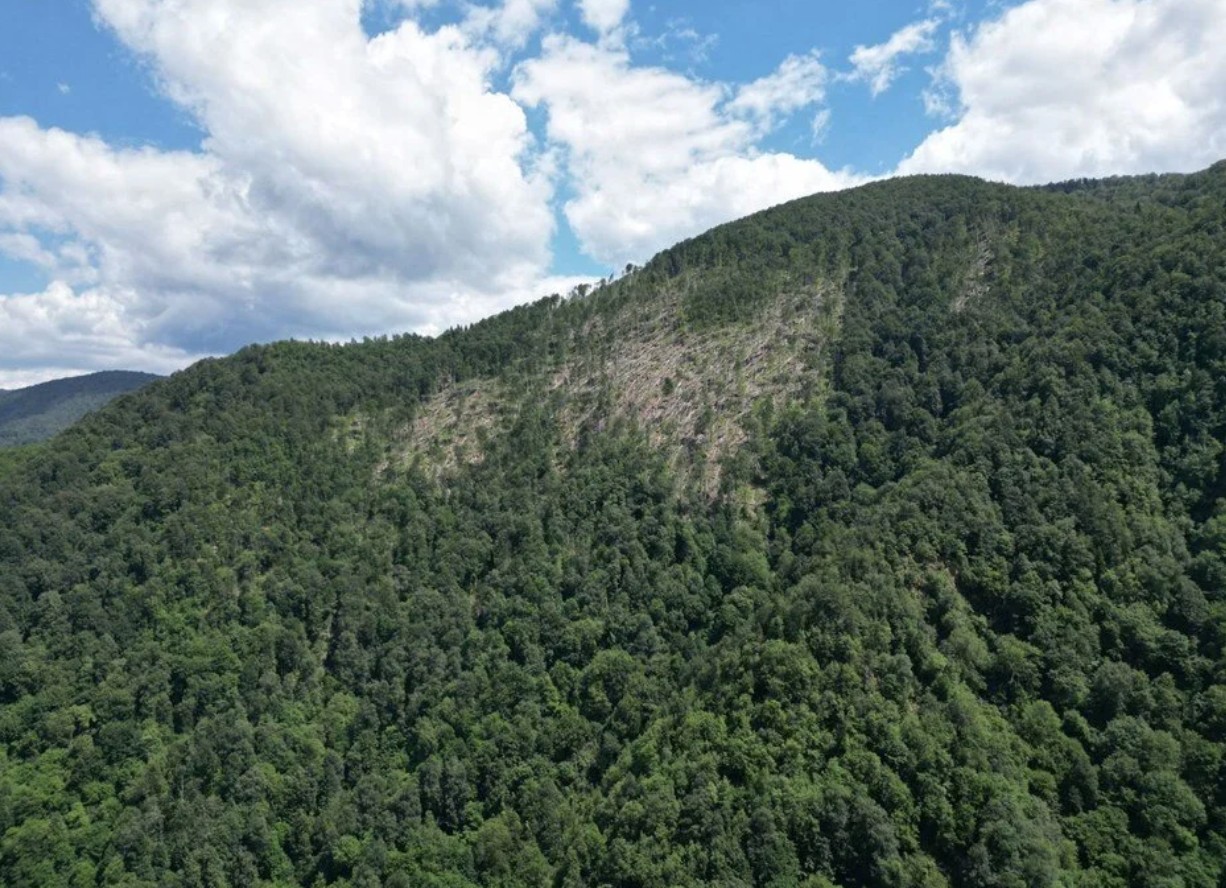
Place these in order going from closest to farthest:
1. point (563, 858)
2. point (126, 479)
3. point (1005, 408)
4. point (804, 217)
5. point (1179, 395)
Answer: point (563, 858) → point (1179, 395) → point (1005, 408) → point (126, 479) → point (804, 217)

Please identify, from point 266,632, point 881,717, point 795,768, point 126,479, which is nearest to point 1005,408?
point 881,717

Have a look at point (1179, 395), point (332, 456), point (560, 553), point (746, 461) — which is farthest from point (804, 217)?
point (332, 456)

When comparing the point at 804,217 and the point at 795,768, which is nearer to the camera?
the point at 795,768

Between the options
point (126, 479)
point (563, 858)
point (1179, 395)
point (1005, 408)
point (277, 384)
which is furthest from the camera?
point (277, 384)

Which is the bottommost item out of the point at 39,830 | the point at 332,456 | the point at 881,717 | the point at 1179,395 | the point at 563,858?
the point at 563,858

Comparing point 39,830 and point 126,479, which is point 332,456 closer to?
point 126,479

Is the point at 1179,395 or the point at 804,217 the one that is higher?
the point at 804,217
